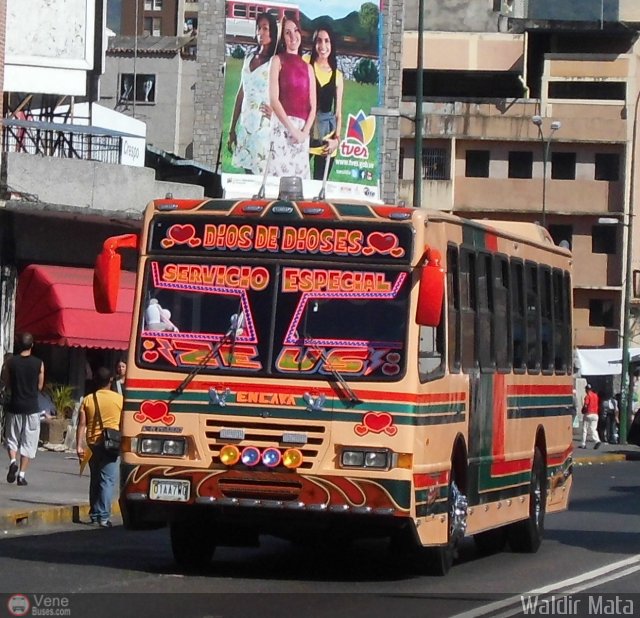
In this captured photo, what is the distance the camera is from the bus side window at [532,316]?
51.9ft

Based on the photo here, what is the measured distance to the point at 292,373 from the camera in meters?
12.2

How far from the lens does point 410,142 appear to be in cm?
7025

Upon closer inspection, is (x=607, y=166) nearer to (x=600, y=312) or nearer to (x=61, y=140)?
(x=600, y=312)

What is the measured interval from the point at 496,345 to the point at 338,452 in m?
3.00

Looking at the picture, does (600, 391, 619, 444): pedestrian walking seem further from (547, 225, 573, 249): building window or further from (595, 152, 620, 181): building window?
(595, 152, 620, 181): building window

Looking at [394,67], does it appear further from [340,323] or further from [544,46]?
[340,323]

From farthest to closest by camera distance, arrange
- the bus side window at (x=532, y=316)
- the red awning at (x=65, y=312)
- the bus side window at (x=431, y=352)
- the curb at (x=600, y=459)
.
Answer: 1. the curb at (x=600, y=459)
2. the red awning at (x=65, y=312)
3. the bus side window at (x=532, y=316)
4. the bus side window at (x=431, y=352)

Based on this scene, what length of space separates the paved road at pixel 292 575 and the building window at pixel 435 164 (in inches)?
2038

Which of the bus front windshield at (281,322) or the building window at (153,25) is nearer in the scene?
the bus front windshield at (281,322)

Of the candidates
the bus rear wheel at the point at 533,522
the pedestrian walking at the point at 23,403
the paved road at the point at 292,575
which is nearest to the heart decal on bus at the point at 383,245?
the paved road at the point at 292,575

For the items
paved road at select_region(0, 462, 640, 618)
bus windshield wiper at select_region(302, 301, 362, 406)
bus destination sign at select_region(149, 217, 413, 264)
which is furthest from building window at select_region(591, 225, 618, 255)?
bus windshield wiper at select_region(302, 301, 362, 406)

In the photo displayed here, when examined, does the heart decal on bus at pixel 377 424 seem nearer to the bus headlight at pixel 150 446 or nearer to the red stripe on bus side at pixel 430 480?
the red stripe on bus side at pixel 430 480

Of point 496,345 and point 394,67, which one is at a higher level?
point 394,67

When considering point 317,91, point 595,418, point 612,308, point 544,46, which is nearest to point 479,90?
point 544,46
